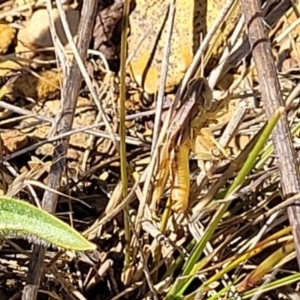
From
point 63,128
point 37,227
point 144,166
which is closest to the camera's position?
point 37,227

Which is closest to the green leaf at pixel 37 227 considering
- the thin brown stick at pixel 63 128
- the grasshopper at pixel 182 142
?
the thin brown stick at pixel 63 128

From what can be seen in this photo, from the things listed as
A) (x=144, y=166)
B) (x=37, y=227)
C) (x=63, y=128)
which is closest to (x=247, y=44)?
(x=144, y=166)

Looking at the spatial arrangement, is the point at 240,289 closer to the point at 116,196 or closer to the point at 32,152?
the point at 116,196

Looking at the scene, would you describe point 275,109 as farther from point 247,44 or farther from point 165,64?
point 247,44

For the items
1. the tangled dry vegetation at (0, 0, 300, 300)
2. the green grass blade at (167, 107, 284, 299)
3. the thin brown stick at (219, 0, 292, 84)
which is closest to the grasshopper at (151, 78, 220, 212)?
the tangled dry vegetation at (0, 0, 300, 300)

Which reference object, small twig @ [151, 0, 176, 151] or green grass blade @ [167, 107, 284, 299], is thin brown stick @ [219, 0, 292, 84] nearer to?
small twig @ [151, 0, 176, 151]

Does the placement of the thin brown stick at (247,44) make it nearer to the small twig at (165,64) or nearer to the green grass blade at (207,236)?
the small twig at (165,64)

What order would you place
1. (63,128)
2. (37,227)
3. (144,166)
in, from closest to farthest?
(37,227) < (63,128) < (144,166)
